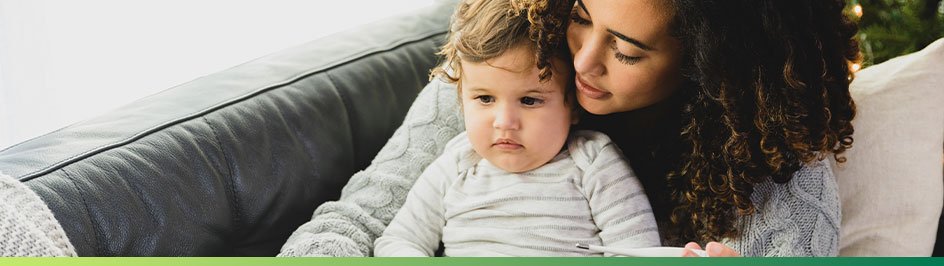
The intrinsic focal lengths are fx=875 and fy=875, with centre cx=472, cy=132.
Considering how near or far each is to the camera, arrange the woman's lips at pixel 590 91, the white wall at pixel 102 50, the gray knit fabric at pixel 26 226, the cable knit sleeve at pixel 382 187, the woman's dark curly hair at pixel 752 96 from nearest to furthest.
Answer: the gray knit fabric at pixel 26 226
the woman's dark curly hair at pixel 752 96
the woman's lips at pixel 590 91
the cable knit sleeve at pixel 382 187
the white wall at pixel 102 50

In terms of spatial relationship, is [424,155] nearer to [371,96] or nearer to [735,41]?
[371,96]

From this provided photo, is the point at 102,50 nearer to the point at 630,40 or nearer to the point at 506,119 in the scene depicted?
the point at 506,119

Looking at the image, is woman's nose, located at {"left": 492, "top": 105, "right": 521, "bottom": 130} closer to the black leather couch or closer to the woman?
the woman

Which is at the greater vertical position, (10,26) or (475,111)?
(10,26)

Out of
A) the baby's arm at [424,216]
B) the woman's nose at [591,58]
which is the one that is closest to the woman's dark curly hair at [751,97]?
the woman's nose at [591,58]

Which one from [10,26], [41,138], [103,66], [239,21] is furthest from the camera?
[239,21]

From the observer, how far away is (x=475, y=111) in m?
1.34

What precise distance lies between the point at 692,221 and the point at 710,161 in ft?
0.35

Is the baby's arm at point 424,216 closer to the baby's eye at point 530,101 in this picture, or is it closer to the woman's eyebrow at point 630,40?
the baby's eye at point 530,101

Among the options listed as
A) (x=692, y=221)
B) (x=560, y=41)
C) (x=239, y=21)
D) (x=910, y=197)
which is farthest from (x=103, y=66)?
(x=910, y=197)

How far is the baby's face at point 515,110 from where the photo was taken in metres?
1.30

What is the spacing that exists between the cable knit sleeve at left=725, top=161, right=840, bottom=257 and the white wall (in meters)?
1.17

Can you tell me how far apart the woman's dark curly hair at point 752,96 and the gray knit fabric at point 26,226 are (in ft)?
2.71

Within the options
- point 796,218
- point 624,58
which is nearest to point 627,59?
point 624,58
